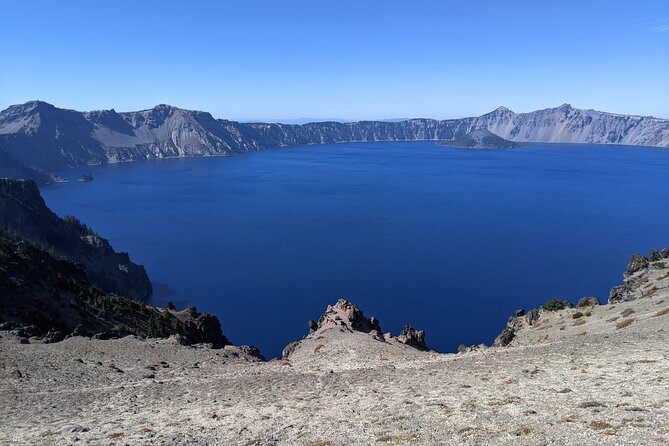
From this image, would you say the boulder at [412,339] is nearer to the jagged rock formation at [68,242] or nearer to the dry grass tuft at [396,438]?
the dry grass tuft at [396,438]

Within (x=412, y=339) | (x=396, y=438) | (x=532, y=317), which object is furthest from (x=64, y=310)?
(x=532, y=317)

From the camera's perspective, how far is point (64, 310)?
51875 millimetres

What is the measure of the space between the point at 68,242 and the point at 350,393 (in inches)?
4069

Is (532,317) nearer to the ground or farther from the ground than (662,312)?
nearer to the ground

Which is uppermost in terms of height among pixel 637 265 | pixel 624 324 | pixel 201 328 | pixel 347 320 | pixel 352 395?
pixel 624 324

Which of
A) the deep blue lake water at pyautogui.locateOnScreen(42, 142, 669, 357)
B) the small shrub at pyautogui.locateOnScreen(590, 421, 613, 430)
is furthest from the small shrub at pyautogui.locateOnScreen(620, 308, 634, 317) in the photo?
the deep blue lake water at pyautogui.locateOnScreen(42, 142, 669, 357)

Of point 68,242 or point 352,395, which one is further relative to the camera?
point 68,242

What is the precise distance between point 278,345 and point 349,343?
2017 inches

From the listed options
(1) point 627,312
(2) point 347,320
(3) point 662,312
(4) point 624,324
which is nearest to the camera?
(3) point 662,312

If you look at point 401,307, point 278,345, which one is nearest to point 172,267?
point 278,345

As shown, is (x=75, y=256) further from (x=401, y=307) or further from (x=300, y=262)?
(x=401, y=307)

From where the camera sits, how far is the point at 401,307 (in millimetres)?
100750

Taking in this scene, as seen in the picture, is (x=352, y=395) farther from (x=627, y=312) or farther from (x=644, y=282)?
(x=644, y=282)

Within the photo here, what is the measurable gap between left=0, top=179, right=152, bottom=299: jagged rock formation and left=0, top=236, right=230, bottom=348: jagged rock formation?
3646 cm
